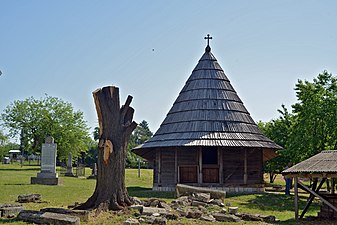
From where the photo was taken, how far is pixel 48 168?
92.1 ft

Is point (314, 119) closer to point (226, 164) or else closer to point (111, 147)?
point (226, 164)

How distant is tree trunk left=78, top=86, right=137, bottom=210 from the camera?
586 inches

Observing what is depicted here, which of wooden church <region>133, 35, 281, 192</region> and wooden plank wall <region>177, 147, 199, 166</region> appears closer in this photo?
wooden church <region>133, 35, 281, 192</region>

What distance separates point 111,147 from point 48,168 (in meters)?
14.1

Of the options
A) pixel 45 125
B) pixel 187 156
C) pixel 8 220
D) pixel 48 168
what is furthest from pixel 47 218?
pixel 45 125

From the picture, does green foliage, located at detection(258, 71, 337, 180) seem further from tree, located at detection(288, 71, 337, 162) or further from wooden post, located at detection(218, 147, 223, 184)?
wooden post, located at detection(218, 147, 223, 184)

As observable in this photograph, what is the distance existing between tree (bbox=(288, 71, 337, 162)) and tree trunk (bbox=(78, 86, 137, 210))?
13534 mm

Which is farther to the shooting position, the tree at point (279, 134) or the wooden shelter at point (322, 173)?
the tree at point (279, 134)

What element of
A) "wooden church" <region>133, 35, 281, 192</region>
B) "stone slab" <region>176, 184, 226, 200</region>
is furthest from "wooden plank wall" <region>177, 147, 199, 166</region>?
"stone slab" <region>176, 184, 226, 200</region>

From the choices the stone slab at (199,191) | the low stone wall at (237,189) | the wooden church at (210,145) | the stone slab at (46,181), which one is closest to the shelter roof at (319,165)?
the stone slab at (199,191)

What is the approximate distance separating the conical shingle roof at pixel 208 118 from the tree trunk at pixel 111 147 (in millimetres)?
11312

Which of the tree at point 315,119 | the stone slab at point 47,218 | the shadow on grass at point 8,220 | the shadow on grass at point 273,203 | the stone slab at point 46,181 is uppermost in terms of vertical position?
the tree at point 315,119

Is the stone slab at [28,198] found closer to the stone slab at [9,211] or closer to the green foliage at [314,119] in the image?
the stone slab at [9,211]

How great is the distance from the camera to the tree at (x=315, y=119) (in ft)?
84.0
